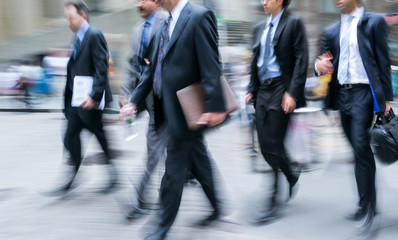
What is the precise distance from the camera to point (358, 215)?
457 centimetres

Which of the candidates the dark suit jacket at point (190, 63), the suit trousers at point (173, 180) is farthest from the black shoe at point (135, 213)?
the dark suit jacket at point (190, 63)

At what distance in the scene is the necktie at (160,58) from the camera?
13.0 ft

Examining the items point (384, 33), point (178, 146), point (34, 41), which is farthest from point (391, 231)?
point (34, 41)

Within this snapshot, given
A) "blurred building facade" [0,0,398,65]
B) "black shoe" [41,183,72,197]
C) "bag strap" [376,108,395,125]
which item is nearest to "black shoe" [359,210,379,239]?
"bag strap" [376,108,395,125]

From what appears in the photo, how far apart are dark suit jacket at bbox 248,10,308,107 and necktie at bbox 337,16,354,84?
27 cm

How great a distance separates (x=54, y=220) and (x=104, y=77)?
1.32 meters

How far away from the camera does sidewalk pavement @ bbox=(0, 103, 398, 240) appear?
175 inches

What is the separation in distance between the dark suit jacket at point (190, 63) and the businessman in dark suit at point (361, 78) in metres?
1.10

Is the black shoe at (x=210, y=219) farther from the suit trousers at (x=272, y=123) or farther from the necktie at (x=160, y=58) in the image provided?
the necktie at (x=160, y=58)

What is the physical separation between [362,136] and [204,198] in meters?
1.65

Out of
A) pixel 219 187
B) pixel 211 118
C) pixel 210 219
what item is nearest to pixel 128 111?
pixel 211 118

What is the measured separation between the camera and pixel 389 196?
17.6 feet

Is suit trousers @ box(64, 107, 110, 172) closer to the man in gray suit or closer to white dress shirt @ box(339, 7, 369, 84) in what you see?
the man in gray suit

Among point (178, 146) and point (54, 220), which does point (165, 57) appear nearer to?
point (178, 146)
